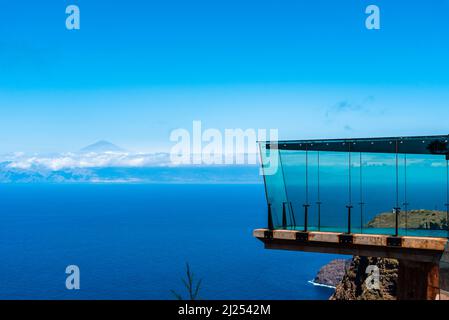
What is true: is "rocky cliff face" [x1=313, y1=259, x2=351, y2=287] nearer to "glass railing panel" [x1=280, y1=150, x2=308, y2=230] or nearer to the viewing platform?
"glass railing panel" [x1=280, y1=150, x2=308, y2=230]

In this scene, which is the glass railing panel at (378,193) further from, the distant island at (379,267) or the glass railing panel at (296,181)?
the glass railing panel at (296,181)

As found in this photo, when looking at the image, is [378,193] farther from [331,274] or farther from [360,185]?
[331,274]

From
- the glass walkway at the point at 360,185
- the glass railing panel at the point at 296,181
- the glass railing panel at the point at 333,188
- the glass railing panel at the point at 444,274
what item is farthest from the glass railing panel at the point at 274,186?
the glass railing panel at the point at 444,274

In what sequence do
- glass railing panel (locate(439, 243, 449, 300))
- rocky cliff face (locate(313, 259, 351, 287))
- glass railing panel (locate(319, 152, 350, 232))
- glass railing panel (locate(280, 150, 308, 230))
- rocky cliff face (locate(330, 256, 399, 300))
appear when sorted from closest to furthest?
glass railing panel (locate(439, 243, 449, 300))
glass railing panel (locate(319, 152, 350, 232))
glass railing panel (locate(280, 150, 308, 230))
rocky cliff face (locate(330, 256, 399, 300))
rocky cliff face (locate(313, 259, 351, 287))

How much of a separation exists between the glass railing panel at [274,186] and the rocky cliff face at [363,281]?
71138 millimetres

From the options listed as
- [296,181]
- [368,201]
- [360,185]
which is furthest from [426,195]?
[296,181]

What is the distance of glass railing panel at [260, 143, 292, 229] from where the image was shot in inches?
744

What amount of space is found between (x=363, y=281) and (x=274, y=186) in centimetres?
9198

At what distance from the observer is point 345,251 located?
1802 centimetres

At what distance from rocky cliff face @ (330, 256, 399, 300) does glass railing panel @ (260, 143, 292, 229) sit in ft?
233

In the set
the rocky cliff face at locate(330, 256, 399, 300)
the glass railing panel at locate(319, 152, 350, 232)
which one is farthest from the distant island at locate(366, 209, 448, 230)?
the rocky cliff face at locate(330, 256, 399, 300)

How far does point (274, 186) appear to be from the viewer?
19.2 m
